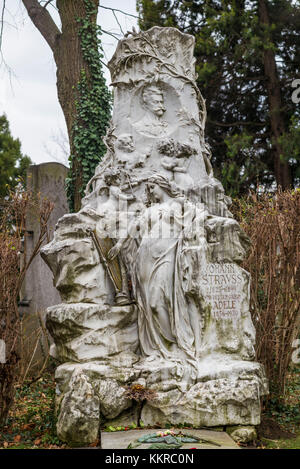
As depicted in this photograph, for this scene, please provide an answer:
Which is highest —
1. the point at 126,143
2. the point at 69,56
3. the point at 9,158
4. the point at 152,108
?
the point at 69,56

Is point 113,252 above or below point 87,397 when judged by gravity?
above

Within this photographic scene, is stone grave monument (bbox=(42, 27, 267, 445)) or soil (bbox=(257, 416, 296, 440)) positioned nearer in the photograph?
stone grave monument (bbox=(42, 27, 267, 445))

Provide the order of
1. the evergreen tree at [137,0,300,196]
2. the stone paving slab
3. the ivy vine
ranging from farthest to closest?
1. the evergreen tree at [137,0,300,196]
2. the ivy vine
3. the stone paving slab

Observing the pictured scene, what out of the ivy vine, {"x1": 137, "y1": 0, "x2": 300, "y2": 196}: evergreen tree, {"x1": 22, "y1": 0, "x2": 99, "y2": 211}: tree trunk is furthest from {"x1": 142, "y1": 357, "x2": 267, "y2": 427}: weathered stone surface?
{"x1": 137, "y1": 0, "x2": 300, "y2": 196}: evergreen tree

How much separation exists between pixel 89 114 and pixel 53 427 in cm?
658

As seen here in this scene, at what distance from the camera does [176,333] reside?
577 cm

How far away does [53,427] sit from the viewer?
5711mm

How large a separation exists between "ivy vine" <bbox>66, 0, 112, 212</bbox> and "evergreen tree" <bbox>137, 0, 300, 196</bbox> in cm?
217

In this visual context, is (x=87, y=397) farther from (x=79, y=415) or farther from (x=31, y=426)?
(x=31, y=426)

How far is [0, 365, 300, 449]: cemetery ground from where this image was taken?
5.45 m

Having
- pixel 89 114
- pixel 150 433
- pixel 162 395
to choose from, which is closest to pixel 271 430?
pixel 162 395

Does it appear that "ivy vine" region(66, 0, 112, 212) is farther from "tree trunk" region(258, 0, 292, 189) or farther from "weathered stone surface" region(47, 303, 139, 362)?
"weathered stone surface" region(47, 303, 139, 362)

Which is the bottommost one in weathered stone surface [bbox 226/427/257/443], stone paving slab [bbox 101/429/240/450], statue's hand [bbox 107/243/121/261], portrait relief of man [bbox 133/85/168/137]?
weathered stone surface [bbox 226/427/257/443]

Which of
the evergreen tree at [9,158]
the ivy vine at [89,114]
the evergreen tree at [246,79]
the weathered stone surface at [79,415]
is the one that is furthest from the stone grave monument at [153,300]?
the evergreen tree at [9,158]
